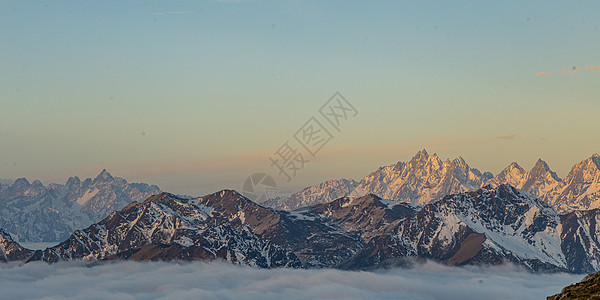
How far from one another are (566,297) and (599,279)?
693 cm

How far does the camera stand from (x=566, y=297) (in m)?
71.1

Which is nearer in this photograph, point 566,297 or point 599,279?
point 566,297

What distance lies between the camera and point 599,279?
2990 inches
